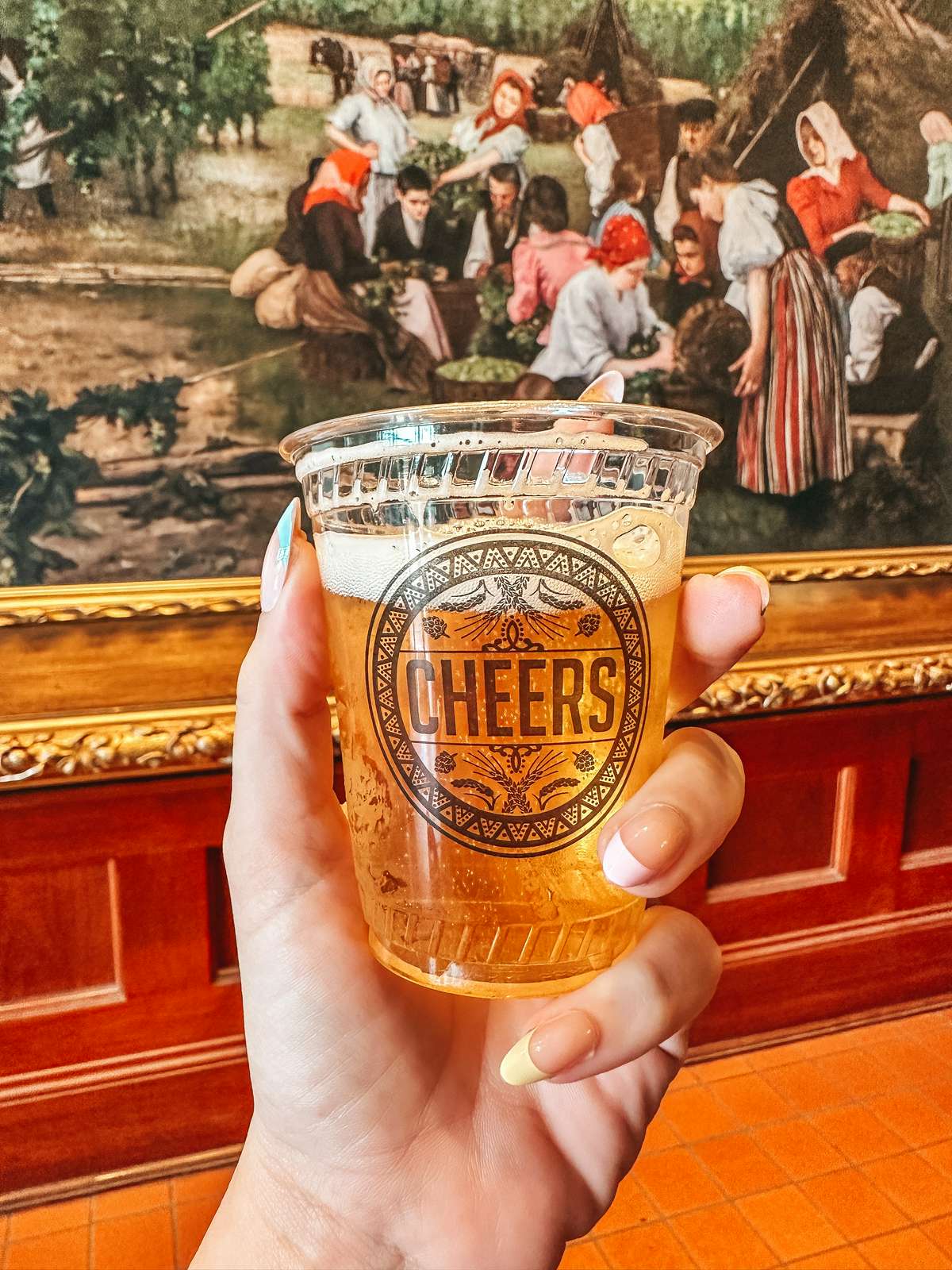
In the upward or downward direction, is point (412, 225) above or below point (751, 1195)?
above

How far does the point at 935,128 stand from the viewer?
1.90 metres

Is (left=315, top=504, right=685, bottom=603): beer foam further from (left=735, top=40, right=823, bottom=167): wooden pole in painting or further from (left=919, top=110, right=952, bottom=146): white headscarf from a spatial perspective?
(left=919, top=110, right=952, bottom=146): white headscarf

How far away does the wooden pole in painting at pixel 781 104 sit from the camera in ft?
5.70

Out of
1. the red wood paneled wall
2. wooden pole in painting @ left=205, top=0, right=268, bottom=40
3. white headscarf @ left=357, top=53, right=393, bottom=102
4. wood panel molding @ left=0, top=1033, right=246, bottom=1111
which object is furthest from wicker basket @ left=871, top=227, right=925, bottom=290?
wood panel molding @ left=0, top=1033, right=246, bottom=1111

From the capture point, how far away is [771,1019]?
215 centimetres

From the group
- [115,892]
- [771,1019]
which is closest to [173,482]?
[115,892]

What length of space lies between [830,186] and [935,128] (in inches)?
11.7

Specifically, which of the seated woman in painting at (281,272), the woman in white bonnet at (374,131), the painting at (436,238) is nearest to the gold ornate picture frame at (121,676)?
the painting at (436,238)

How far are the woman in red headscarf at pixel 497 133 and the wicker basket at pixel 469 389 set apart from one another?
314mm

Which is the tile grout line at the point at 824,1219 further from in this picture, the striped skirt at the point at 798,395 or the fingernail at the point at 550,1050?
the striped skirt at the point at 798,395

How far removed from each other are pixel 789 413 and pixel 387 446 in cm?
142

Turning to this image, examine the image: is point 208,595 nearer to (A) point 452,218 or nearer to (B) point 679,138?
(A) point 452,218

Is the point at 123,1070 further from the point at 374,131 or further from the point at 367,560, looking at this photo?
the point at 374,131

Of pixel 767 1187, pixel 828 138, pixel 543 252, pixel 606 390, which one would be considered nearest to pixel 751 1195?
pixel 767 1187
